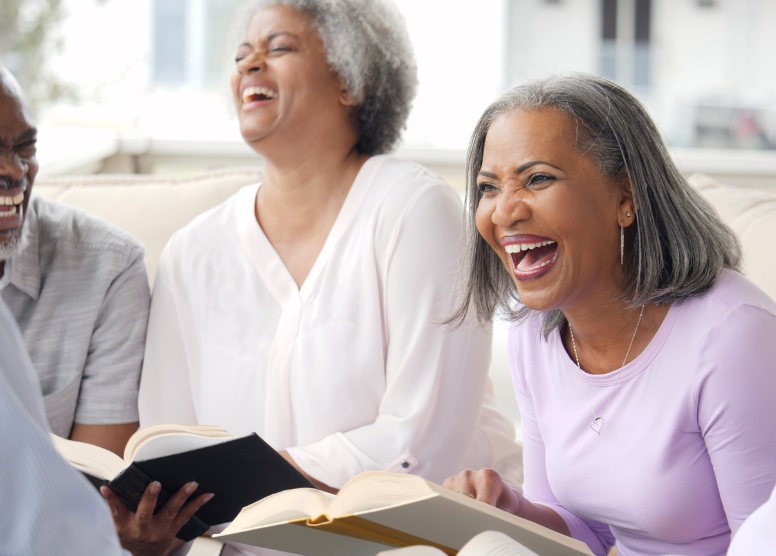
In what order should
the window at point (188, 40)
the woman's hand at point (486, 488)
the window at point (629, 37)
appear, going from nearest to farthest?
the woman's hand at point (486, 488) → the window at point (629, 37) → the window at point (188, 40)

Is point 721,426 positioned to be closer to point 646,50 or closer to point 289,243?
point 289,243

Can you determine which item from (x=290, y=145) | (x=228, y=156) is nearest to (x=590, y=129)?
(x=290, y=145)

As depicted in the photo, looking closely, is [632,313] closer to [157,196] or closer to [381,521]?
[381,521]

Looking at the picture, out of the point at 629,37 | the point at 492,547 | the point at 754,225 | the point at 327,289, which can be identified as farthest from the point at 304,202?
the point at 629,37

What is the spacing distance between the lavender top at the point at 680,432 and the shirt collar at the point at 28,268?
935 millimetres

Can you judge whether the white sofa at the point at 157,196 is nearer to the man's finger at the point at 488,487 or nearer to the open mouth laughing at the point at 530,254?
the open mouth laughing at the point at 530,254

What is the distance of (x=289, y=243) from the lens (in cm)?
163

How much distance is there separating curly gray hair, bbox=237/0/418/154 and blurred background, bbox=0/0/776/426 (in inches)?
118

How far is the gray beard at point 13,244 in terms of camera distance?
138 centimetres

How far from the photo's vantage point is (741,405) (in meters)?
0.99

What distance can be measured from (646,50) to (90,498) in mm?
8476

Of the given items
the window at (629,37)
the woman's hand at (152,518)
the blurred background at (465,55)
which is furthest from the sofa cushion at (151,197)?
the window at (629,37)

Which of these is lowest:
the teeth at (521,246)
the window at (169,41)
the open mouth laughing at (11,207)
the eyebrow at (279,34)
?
the teeth at (521,246)

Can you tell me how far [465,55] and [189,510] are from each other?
21.1 ft
